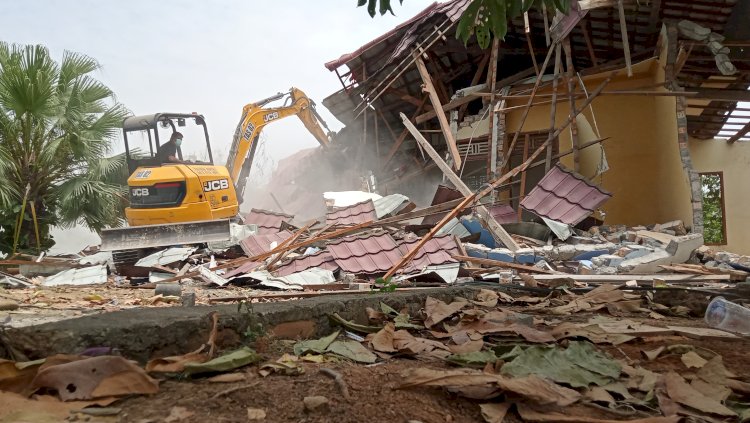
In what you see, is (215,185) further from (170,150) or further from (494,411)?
→ (494,411)

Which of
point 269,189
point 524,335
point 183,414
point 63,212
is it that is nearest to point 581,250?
point 524,335

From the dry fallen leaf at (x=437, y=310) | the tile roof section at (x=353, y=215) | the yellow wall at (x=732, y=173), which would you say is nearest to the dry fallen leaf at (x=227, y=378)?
the dry fallen leaf at (x=437, y=310)

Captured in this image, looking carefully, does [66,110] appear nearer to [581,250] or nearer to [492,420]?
[581,250]

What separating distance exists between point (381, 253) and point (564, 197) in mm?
3133

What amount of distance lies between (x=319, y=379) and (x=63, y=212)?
1123 cm

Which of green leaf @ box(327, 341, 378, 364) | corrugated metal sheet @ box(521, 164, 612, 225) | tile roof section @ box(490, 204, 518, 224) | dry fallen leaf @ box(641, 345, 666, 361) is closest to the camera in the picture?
green leaf @ box(327, 341, 378, 364)

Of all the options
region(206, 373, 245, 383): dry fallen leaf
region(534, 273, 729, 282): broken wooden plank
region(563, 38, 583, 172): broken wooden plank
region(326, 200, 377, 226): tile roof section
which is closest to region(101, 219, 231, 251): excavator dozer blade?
region(326, 200, 377, 226): tile roof section

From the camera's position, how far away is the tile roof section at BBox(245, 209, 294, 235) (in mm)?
10242

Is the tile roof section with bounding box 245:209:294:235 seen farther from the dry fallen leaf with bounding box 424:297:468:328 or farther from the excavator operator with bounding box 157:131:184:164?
the dry fallen leaf with bounding box 424:297:468:328

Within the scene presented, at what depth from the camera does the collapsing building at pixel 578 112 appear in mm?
8180

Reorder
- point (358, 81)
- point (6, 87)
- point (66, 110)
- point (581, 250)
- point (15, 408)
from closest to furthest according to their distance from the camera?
point (15, 408)
point (581, 250)
point (6, 87)
point (66, 110)
point (358, 81)

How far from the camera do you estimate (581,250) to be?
23.2 feet

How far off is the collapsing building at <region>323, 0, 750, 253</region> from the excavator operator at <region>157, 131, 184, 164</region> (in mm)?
4375

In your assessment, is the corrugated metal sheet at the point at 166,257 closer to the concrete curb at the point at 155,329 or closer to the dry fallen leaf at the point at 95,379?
the concrete curb at the point at 155,329
